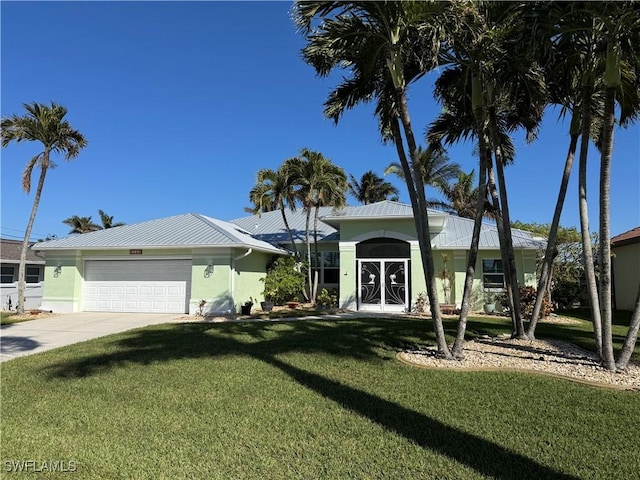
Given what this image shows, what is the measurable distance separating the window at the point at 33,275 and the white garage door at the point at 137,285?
13192 millimetres

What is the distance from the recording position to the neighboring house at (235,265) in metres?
18.4

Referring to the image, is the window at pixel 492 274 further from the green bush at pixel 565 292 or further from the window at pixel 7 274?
the window at pixel 7 274

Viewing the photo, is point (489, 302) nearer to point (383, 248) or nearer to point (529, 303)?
point (529, 303)

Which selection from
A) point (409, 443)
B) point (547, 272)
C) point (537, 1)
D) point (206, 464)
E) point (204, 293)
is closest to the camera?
point (206, 464)

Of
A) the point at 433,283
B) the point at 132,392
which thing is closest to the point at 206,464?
the point at 132,392

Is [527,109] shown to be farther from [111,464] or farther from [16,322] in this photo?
[16,322]

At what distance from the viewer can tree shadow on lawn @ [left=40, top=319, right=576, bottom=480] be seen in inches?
167

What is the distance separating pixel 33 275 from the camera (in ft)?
95.7

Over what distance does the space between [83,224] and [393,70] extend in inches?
1902

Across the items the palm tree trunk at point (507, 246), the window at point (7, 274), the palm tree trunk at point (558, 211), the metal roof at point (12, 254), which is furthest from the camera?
the window at point (7, 274)

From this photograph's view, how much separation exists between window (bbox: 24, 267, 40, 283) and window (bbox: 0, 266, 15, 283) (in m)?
1.73

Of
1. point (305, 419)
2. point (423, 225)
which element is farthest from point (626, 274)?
point (305, 419)

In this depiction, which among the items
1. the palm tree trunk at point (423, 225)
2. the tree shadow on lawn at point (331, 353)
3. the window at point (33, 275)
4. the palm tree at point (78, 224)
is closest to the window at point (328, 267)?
the tree shadow on lawn at point (331, 353)

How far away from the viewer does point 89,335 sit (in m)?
12.7
